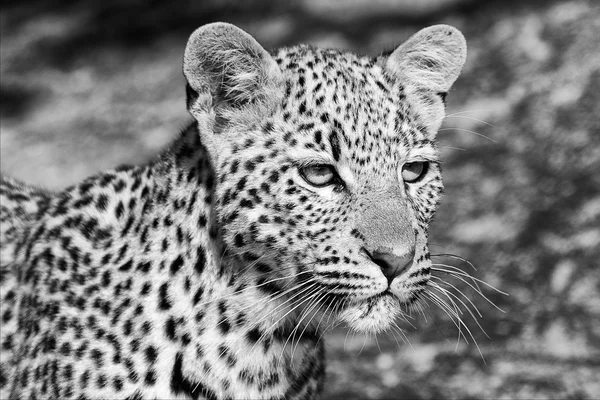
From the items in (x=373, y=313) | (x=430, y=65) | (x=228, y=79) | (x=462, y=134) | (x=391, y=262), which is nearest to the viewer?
(x=391, y=262)

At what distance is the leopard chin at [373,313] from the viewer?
4.59 meters

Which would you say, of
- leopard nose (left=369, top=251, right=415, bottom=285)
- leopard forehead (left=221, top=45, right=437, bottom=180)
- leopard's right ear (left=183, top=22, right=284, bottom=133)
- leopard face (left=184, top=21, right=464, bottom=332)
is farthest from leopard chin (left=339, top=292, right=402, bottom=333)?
leopard's right ear (left=183, top=22, right=284, bottom=133)

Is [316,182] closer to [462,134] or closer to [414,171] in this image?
[414,171]

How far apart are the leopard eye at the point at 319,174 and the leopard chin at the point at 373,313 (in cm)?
62

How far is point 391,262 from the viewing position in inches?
173

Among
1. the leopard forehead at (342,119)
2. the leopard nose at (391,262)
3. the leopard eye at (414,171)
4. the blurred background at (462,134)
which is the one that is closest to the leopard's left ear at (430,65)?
the leopard forehead at (342,119)

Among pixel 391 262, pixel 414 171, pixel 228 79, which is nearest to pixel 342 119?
pixel 414 171

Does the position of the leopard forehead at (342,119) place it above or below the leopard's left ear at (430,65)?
below

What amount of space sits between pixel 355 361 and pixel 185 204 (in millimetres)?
3518

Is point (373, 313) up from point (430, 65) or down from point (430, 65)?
down

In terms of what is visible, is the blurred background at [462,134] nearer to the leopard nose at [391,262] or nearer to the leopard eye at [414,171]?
the leopard eye at [414,171]

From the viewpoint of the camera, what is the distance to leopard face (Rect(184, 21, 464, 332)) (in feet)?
14.8

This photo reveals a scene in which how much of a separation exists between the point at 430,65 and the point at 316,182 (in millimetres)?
1278

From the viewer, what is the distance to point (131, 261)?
16.3 feet
